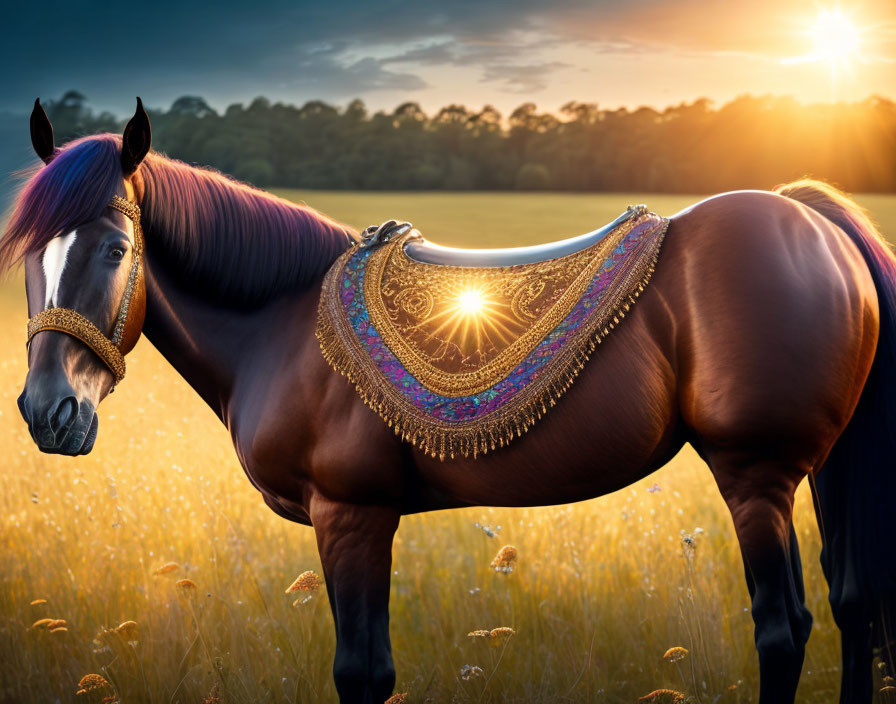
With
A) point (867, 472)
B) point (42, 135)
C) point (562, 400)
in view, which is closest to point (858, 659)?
point (867, 472)

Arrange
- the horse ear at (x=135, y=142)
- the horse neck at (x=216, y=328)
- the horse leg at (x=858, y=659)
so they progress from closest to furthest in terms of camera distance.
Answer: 1. the horse ear at (x=135, y=142)
2. the horse leg at (x=858, y=659)
3. the horse neck at (x=216, y=328)

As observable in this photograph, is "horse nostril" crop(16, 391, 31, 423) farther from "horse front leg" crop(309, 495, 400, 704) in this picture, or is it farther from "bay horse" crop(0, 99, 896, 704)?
"horse front leg" crop(309, 495, 400, 704)

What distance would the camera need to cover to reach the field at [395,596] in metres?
4.22

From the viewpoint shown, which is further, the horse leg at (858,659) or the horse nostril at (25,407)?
the horse leg at (858,659)

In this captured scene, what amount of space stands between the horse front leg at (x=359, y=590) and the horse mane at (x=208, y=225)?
3.35 ft

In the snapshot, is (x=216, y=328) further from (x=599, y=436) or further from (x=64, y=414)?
(x=599, y=436)

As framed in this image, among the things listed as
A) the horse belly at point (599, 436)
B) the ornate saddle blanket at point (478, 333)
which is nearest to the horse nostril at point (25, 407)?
the ornate saddle blanket at point (478, 333)

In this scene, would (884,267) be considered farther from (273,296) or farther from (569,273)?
(273,296)

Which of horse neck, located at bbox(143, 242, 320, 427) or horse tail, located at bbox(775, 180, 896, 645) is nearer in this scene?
horse tail, located at bbox(775, 180, 896, 645)

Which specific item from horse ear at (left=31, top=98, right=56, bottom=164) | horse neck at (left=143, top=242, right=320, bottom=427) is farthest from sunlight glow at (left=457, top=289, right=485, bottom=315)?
horse ear at (left=31, top=98, right=56, bottom=164)

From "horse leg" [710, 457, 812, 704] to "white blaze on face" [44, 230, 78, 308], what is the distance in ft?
8.22

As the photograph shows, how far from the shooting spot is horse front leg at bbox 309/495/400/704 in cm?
321

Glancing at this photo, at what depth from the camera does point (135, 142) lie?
3.08m

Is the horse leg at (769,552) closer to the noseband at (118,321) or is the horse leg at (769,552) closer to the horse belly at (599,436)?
the horse belly at (599,436)
